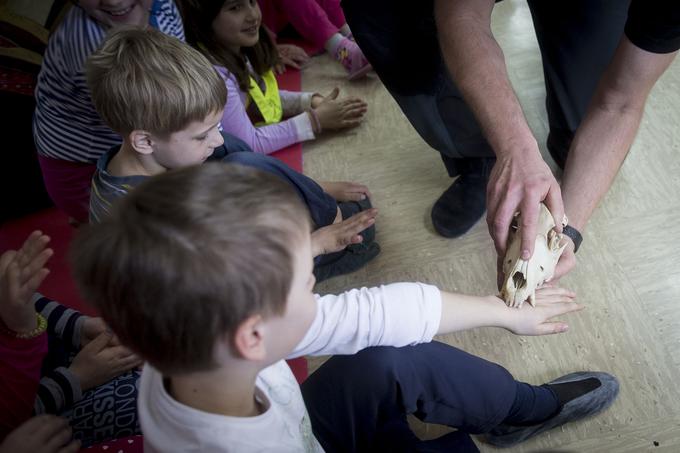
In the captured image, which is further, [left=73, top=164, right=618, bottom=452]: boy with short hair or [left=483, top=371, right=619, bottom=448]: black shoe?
[left=483, top=371, right=619, bottom=448]: black shoe

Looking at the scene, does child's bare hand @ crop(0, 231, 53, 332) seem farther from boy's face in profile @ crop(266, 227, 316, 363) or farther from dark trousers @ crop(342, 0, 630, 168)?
dark trousers @ crop(342, 0, 630, 168)

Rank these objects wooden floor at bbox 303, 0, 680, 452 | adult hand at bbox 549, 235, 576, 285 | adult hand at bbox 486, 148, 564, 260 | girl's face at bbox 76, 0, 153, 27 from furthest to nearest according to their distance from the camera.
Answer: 1. girl's face at bbox 76, 0, 153, 27
2. wooden floor at bbox 303, 0, 680, 452
3. adult hand at bbox 549, 235, 576, 285
4. adult hand at bbox 486, 148, 564, 260

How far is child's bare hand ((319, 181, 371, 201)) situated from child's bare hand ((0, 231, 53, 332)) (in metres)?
0.75

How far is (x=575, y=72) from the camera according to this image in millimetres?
1314

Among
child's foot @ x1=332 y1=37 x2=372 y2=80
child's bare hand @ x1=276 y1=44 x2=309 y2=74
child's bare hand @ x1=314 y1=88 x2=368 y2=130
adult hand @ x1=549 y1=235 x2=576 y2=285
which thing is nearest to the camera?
adult hand @ x1=549 y1=235 x2=576 y2=285

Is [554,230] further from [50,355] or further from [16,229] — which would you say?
[16,229]

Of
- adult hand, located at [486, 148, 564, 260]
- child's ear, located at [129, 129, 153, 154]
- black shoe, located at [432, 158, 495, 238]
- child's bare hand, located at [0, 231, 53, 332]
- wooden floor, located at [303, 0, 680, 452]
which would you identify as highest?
child's ear, located at [129, 129, 153, 154]

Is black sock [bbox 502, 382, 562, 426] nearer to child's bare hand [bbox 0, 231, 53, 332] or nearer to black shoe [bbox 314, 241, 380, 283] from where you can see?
black shoe [bbox 314, 241, 380, 283]

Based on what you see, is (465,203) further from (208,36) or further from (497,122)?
(208,36)

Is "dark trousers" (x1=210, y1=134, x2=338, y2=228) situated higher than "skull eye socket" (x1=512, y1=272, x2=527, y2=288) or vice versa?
"skull eye socket" (x1=512, y1=272, x2=527, y2=288)

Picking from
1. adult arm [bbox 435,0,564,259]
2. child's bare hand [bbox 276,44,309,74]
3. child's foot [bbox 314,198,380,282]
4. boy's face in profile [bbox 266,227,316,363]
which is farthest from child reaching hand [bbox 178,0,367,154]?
boy's face in profile [bbox 266,227,316,363]

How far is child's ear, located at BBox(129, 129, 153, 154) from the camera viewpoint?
3.39 feet

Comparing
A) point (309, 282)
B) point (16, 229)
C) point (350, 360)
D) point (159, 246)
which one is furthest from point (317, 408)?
point (16, 229)

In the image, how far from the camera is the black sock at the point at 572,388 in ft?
3.33
